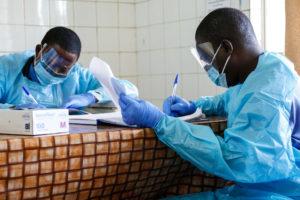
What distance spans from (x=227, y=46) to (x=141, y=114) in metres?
0.40

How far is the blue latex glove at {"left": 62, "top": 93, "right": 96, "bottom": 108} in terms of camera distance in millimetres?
2129

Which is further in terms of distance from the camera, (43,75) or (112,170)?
(43,75)

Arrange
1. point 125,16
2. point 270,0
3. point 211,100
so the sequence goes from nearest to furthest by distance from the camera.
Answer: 1. point 211,100
2. point 270,0
3. point 125,16

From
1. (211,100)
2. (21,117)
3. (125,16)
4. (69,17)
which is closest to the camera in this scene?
(21,117)

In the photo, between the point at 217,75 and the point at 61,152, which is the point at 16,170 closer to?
the point at 61,152

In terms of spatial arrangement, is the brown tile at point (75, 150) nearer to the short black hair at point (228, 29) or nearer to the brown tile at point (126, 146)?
the brown tile at point (126, 146)

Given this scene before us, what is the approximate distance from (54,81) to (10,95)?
0.26 m

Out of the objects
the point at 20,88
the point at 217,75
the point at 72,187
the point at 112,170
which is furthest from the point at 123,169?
the point at 20,88

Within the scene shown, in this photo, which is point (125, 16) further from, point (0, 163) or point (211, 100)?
point (0, 163)

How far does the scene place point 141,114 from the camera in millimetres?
1221

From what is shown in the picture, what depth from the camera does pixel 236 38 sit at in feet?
4.68

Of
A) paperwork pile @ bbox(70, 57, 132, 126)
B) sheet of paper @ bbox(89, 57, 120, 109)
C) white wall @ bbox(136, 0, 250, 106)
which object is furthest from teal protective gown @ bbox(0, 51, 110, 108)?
sheet of paper @ bbox(89, 57, 120, 109)

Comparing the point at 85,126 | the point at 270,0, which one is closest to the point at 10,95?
the point at 85,126

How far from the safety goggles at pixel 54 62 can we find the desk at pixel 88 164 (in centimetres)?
86
